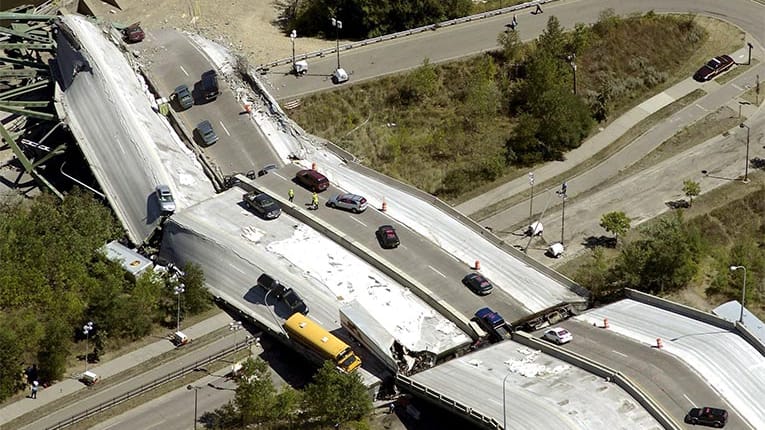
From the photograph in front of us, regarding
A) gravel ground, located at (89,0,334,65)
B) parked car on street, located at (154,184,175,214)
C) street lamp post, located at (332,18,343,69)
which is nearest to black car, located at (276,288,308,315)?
parked car on street, located at (154,184,175,214)

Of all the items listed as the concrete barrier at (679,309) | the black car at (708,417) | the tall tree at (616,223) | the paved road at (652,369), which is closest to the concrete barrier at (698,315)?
the concrete barrier at (679,309)

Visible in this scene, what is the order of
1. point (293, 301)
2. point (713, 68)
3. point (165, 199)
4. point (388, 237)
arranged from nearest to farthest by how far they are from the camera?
1. point (293, 301)
2. point (388, 237)
3. point (165, 199)
4. point (713, 68)

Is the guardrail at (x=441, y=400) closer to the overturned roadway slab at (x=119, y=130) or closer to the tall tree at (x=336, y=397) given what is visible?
the tall tree at (x=336, y=397)

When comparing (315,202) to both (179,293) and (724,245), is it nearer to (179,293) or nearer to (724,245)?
(179,293)

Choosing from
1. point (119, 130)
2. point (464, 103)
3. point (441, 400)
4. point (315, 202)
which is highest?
point (119, 130)

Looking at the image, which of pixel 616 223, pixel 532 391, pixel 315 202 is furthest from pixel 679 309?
pixel 315 202

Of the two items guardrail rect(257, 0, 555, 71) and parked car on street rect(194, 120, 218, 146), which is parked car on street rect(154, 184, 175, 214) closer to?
parked car on street rect(194, 120, 218, 146)
